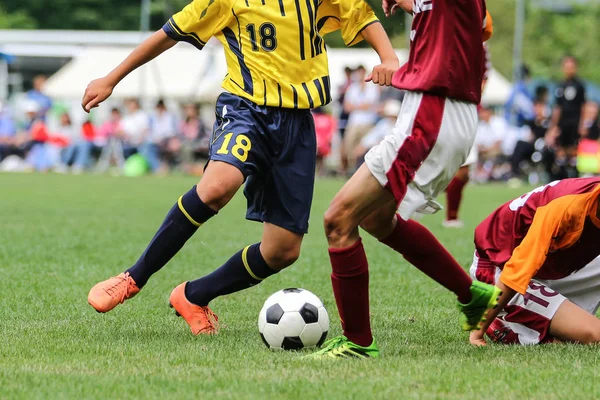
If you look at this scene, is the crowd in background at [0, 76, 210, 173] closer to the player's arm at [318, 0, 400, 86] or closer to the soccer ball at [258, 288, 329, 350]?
the player's arm at [318, 0, 400, 86]

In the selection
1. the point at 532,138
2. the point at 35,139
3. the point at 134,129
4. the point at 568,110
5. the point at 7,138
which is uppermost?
the point at 568,110

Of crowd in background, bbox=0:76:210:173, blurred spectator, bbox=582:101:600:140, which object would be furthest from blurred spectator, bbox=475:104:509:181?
crowd in background, bbox=0:76:210:173

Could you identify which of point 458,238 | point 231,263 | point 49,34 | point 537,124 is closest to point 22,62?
point 49,34

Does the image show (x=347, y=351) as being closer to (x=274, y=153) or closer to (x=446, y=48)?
(x=274, y=153)

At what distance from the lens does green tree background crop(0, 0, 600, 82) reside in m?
47.8

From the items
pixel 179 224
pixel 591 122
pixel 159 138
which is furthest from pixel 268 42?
pixel 159 138

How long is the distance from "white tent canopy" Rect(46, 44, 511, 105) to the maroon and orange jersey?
23.5 m

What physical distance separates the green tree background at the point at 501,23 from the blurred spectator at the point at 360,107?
24067mm

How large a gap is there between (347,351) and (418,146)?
937mm

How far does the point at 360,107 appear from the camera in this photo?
19.9 m

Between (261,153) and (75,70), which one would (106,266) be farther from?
(75,70)

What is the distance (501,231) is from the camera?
5.01m

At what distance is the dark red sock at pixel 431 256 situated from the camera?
14.6 feet

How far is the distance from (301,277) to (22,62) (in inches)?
1380
